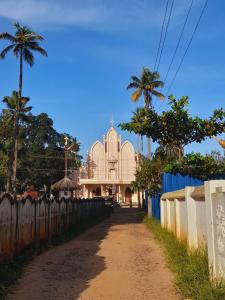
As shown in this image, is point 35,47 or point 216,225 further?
point 35,47

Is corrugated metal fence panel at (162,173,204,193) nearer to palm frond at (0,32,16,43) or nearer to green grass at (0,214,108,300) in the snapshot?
green grass at (0,214,108,300)

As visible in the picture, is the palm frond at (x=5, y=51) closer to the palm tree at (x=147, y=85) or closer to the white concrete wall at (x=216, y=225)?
the palm tree at (x=147, y=85)

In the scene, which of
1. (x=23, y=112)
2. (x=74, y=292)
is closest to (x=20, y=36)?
(x=23, y=112)

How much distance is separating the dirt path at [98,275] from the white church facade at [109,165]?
5286cm

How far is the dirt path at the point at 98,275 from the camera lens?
766 cm

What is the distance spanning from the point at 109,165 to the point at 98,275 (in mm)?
57954

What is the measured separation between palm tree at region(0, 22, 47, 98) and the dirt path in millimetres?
25077

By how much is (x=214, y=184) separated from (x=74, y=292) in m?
3.00

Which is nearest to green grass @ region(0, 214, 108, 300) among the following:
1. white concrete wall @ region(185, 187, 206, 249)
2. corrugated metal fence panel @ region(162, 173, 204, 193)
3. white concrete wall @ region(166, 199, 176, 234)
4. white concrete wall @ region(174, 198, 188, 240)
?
white concrete wall @ region(166, 199, 176, 234)

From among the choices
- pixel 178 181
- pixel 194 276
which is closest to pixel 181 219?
pixel 178 181

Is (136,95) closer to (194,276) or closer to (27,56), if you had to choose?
(27,56)

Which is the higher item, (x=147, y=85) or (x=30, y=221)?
(x=147, y=85)

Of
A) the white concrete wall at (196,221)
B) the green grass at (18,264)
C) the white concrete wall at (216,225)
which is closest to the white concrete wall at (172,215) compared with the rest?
the green grass at (18,264)

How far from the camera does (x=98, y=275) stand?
930cm
